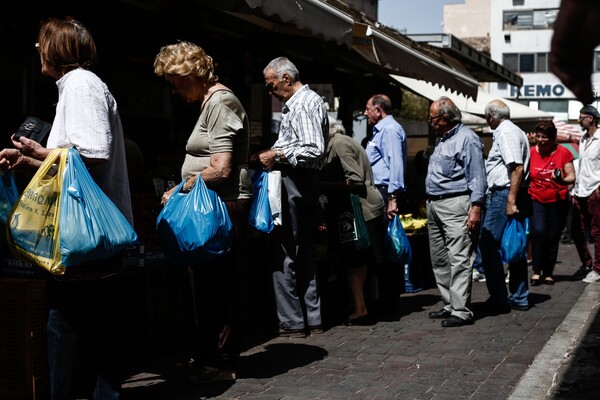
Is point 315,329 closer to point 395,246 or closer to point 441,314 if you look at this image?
point 441,314

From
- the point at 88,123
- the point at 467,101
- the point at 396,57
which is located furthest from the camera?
the point at 467,101

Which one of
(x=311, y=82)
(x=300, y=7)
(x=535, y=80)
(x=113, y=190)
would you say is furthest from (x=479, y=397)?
(x=535, y=80)

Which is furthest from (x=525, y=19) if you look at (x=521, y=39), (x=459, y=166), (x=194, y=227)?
(x=194, y=227)

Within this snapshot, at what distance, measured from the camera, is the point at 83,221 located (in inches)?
139

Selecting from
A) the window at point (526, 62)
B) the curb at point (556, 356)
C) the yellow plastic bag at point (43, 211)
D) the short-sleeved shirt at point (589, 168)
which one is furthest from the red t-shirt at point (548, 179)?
the window at point (526, 62)

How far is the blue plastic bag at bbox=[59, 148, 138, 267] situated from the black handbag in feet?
0.87

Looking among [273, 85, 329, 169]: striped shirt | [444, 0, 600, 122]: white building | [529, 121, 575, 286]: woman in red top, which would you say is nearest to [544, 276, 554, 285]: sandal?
[529, 121, 575, 286]: woman in red top

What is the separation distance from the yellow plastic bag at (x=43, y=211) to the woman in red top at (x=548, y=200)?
23.7 feet

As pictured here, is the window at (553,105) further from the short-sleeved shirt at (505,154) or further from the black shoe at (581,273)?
the short-sleeved shirt at (505,154)

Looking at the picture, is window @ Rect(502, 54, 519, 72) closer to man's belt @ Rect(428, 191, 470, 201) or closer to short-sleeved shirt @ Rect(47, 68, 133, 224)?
man's belt @ Rect(428, 191, 470, 201)

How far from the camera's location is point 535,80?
2886 inches

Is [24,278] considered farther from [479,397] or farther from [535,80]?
[535,80]

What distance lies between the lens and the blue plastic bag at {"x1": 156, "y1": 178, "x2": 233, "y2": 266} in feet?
14.4

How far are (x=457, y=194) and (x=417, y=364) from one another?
74.9 inches
